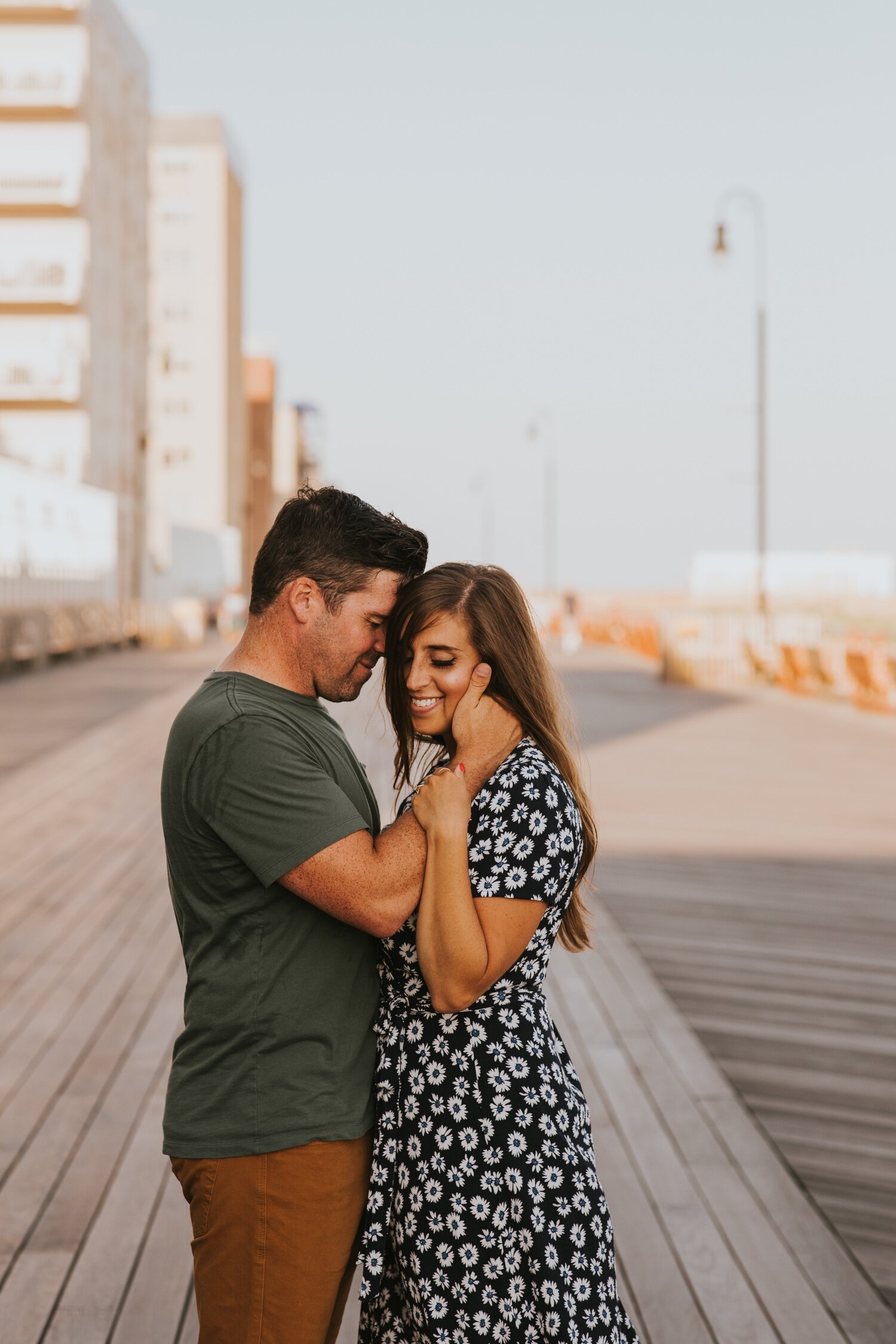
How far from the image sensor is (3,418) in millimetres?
44188

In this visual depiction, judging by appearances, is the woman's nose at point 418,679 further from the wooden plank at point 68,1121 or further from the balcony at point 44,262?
the balcony at point 44,262

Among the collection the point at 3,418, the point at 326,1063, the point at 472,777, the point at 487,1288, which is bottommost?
the point at 487,1288

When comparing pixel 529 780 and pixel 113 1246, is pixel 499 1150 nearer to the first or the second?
pixel 529 780

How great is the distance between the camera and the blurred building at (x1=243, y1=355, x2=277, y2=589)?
338 ft

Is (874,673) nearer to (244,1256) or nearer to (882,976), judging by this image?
(882,976)

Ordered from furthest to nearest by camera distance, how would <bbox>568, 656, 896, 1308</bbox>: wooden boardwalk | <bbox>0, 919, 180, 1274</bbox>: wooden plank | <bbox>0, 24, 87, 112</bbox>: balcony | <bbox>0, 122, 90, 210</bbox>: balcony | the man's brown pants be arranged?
<bbox>0, 122, 90, 210</bbox>: balcony < <bbox>0, 24, 87, 112</bbox>: balcony < <bbox>568, 656, 896, 1308</bbox>: wooden boardwalk < <bbox>0, 919, 180, 1274</bbox>: wooden plank < the man's brown pants

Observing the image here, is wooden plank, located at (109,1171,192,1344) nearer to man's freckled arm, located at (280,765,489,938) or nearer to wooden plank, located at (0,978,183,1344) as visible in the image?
wooden plank, located at (0,978,183,1344)

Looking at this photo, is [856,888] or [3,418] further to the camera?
[3,418]

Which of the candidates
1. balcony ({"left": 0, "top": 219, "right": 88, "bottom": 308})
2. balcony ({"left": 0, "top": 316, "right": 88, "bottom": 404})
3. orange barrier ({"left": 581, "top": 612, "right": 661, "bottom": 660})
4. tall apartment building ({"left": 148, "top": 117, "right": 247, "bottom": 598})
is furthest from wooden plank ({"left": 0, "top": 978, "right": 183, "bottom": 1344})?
tall apartment building ({"left": 148, "top": 117, "right": 247, "bottom": 598})

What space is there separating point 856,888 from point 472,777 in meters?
6.26

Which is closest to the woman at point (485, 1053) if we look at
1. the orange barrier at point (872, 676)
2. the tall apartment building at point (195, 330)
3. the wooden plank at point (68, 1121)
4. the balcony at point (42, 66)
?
the wooden plank at point (68, 1121)

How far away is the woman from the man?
0.05 meters

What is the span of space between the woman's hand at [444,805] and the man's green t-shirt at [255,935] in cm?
9

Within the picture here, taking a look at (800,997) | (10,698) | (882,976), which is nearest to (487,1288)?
(800,997)
